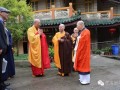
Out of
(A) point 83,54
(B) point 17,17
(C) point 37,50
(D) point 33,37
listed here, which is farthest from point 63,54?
(B) point 17,17

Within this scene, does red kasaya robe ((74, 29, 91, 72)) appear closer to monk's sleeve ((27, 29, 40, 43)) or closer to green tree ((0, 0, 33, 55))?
monk's sleeve ((27, 29, 40, 43))

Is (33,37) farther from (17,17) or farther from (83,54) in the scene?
(17,17)

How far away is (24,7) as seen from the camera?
1480cm

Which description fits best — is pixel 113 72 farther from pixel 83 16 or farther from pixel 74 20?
pixel 83 16

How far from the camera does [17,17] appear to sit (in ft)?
49.2

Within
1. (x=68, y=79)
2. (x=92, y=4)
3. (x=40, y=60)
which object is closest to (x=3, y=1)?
(x=40, y=60)

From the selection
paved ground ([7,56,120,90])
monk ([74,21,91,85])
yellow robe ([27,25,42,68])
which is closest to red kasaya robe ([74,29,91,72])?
monk ([74,21,91,85])

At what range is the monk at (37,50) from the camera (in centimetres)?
963

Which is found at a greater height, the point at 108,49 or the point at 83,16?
the point at 83,16

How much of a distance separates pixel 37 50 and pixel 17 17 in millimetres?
5747

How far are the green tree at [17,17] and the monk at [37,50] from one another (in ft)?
16.1

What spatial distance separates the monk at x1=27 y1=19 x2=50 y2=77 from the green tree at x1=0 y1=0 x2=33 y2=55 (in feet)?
16.1

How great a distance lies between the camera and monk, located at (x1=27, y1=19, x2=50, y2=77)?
379 inches

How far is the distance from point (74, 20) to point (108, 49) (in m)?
3.16
